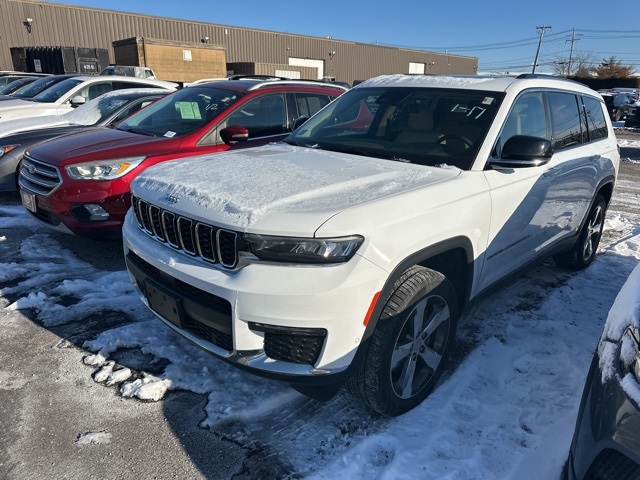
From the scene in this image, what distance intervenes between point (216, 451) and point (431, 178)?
182 centimetres

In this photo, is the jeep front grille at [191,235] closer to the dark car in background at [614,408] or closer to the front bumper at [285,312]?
the front bumper at [285,312]

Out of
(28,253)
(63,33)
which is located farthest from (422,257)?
(63,33)

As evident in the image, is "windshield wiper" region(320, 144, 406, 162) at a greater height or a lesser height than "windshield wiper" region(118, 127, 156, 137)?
greater

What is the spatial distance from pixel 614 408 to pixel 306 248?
4.12 feet

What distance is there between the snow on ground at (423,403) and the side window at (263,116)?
2.14 m

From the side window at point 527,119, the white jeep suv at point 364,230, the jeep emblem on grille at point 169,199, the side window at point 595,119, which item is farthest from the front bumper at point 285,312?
the side window at point 595,119

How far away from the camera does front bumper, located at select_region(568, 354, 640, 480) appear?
1.44m

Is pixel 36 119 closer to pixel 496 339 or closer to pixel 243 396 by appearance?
pixel 243 396

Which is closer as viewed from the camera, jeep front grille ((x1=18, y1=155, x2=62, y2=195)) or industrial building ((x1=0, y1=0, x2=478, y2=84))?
jeep front grille ((x1=18, y1=155, x2=62, y2=195))

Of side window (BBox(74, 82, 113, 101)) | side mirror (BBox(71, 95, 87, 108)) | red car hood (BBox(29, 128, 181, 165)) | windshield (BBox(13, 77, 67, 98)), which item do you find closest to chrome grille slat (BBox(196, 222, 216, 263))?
red car hood (BBox(29, 128, 181, 165))

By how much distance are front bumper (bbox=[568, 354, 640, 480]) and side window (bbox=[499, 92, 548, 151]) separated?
185 centimetres

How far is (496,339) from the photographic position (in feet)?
11.2

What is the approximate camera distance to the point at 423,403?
2.72m

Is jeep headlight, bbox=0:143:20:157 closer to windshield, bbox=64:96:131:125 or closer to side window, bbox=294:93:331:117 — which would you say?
windshield, bbox=64:96:131:125
